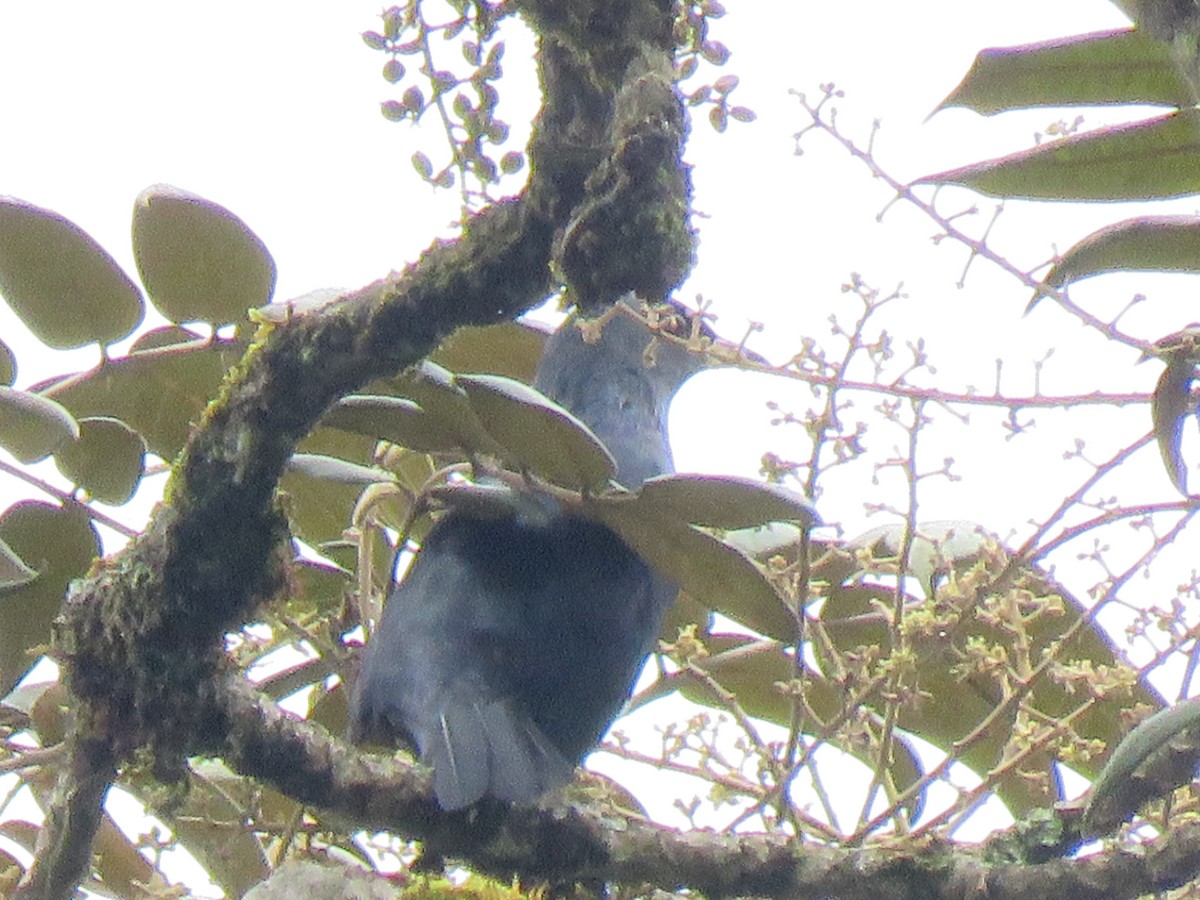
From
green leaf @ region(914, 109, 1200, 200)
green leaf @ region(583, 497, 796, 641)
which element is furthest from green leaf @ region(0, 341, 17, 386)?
green leaf @ region(914, 109, 1200, 200)

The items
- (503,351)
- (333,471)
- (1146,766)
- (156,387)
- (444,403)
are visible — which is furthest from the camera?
(503,351)

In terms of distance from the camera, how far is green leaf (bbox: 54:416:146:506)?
1161mm

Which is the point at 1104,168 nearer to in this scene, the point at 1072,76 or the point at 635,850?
the point at 1072,76

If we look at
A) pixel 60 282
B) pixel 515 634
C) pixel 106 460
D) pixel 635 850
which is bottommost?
pixel 635 850

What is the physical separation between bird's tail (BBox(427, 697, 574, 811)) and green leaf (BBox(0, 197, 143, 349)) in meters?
0.41

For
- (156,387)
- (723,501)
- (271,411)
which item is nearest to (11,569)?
(156,387)

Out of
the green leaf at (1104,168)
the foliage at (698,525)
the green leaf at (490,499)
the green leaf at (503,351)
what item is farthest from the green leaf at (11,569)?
the green leaf at (1104,168)

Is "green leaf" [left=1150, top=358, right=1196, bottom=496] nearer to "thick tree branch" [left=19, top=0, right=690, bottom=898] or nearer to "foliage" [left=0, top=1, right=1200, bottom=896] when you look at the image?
"foliage" [left=0, top=1, right=1200, bottom=896]

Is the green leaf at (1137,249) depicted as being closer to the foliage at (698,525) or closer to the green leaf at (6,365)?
the foliage at (698,525)

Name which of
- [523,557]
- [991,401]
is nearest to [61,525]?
[523,557]

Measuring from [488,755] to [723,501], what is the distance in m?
0.26

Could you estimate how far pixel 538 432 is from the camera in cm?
98

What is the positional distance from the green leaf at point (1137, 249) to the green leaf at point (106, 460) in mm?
676

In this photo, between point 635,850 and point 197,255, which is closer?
point 635,850
